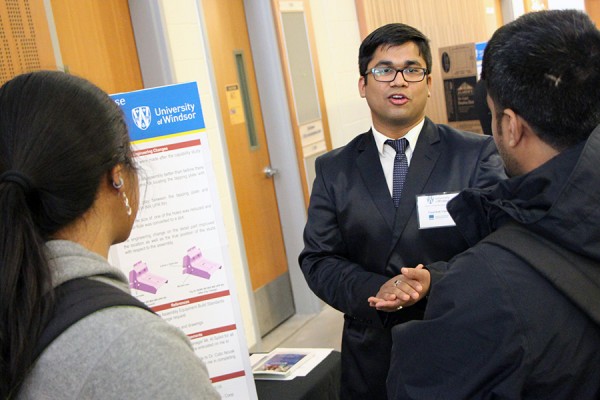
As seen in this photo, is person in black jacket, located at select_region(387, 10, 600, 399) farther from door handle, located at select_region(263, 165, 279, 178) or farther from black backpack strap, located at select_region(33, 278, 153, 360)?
door handle, located at select_region(263, 165, 279, 178)

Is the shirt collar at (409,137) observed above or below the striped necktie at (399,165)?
above

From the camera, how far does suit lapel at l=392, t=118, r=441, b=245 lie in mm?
2059

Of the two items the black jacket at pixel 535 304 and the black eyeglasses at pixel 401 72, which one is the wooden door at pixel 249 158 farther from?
the black jacket at pixel 535 304

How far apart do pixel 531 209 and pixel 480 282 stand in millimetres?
141

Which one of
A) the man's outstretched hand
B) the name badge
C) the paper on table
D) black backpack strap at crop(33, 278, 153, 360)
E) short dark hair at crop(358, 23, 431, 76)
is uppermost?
short dark hair at crop(358, 23, 431, 76)

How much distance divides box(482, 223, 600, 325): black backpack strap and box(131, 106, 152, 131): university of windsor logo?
4.26ft

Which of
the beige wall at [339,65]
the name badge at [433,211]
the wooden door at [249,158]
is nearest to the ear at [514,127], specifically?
the name badge at [433,211]

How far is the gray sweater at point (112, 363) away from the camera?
37.6 inches

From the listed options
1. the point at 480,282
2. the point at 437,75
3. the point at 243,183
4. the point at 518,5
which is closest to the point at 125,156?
the point at 480,282

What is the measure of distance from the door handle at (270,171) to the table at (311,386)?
278 centimetres

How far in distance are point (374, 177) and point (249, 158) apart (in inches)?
111

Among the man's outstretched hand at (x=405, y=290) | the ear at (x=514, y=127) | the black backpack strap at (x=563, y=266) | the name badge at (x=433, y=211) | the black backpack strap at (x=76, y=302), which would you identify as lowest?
the man's outstretched hand at (x=405, y=290)

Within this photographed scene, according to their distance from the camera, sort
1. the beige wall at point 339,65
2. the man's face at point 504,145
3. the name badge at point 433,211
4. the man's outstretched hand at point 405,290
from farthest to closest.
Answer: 1. the beige wall at point 339,65
2. the name badge at point 433,211
3. the man's outstretched hand at point 405,290
4. the man's face at point 504,145

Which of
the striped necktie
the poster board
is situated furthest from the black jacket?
the poster board
